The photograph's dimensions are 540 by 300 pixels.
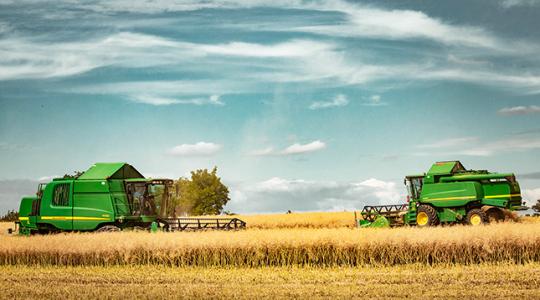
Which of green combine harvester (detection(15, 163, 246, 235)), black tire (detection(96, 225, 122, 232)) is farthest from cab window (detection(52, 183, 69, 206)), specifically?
black tire (detection(96, 225, 122, 232))

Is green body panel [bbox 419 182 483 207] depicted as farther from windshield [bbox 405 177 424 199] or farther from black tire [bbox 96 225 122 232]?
black tire [bbox 96 225 122 232]

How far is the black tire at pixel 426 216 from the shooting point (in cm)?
2706

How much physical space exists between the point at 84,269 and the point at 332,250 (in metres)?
6.93

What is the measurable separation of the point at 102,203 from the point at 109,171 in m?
1.33

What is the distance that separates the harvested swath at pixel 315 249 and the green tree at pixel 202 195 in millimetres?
36404

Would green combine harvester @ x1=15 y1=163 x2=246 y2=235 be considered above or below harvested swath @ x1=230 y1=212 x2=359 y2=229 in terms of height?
above

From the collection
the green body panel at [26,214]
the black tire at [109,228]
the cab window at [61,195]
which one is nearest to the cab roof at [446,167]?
the black tire at [109,228]

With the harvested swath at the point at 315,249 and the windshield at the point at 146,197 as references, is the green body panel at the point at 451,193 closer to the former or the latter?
the harvested swath at the point at 315,249

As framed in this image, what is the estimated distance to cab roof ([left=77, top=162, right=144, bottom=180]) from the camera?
2428 centimetres

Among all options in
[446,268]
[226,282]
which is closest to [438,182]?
[446,268]

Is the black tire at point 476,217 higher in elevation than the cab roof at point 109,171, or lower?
lower

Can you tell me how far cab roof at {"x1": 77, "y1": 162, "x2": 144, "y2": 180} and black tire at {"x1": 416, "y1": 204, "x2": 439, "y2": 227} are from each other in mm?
11929

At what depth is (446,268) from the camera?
16578mm

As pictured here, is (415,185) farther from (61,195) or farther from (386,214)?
(61,195)
